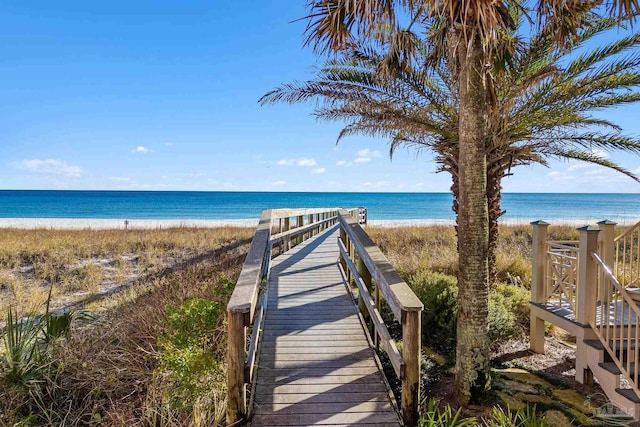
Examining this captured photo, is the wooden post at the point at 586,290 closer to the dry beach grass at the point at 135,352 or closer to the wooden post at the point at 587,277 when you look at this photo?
the wooden post at the point at 587,277

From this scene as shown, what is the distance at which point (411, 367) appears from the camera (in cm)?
300

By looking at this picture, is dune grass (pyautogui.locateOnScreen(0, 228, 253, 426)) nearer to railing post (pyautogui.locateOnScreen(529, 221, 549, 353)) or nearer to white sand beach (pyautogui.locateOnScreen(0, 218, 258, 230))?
railing post (pyautogui.locateOnScreen(529, 221, 549, 353))

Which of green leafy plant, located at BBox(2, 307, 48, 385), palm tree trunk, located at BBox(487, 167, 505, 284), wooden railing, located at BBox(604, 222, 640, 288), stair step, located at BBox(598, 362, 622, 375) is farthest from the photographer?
palm tree trunk, located at BBox(487, 167, 505, 284)

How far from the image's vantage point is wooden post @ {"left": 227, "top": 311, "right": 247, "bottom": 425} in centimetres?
288

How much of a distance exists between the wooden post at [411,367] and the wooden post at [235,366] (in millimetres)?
1279

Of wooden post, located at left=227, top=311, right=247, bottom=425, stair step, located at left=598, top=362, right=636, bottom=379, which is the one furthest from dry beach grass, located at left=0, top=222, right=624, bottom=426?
stair step, located at left=598, top=362, right=636, bottom=379

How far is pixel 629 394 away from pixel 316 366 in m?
3.42

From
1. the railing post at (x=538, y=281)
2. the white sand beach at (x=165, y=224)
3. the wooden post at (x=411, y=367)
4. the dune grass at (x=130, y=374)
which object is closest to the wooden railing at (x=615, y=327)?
the railing post at (x=538, y=281)

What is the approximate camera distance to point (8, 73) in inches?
1089

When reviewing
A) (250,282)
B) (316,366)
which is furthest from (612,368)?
(250,282)

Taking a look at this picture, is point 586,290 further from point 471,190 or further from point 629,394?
point 471,190

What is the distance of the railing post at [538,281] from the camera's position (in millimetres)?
5891

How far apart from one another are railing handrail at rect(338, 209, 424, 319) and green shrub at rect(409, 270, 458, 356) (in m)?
2.05

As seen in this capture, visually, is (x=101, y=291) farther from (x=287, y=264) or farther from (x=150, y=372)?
(x=150, y=372)
